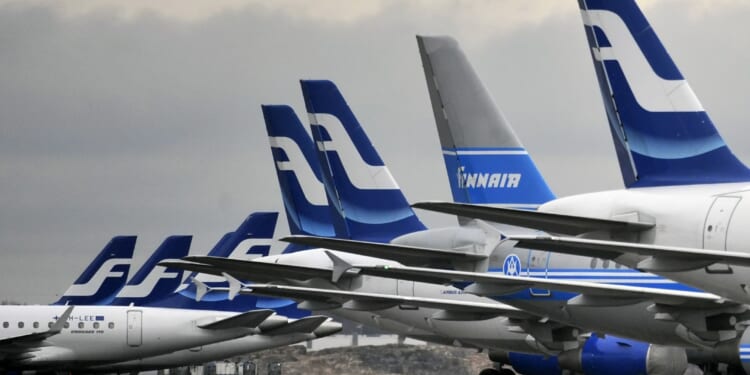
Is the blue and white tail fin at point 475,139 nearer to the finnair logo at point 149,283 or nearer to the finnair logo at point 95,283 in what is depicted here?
the finnair logo at point 149,283

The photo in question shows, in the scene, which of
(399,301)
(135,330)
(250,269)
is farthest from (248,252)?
(399,301)

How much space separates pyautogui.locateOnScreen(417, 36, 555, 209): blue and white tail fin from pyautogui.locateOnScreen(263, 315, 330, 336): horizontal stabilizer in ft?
53.8

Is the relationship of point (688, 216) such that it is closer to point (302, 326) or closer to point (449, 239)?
point (449, 239)

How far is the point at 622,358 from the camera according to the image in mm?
28641

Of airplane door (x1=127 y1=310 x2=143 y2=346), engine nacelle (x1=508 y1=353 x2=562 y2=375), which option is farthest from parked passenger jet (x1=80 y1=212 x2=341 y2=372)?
engine nacelle (x1=508 y1=353 x2=562 y2=375)

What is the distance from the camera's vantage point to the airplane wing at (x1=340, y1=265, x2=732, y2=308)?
2173 centimetres

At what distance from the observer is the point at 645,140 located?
19.2 meters

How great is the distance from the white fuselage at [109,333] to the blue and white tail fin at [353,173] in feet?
43.2

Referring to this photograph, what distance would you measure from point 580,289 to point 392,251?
4.77 m

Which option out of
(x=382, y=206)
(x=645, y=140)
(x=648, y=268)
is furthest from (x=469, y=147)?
(x=648, y=268)

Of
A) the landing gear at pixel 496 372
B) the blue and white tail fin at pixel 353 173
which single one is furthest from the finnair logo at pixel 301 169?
the landing gear at pixel 496 372

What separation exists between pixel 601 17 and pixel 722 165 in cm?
259

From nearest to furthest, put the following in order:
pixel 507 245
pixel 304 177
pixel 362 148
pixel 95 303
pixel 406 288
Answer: pixel 507 245 → pixel 406 288 → pixel 362 148 → pixel 304 177 → pixel 95 303

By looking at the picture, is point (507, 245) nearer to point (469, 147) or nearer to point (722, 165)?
point (469, 147)
